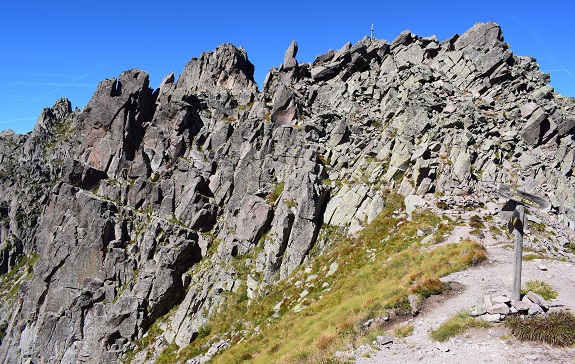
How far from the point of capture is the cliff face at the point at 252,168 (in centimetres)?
4047

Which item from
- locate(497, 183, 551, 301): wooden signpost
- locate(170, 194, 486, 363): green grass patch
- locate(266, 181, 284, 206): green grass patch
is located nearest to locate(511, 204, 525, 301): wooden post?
locate(497, 183, 551, 301): wooden signpost

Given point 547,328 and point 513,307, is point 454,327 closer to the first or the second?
point 513,307

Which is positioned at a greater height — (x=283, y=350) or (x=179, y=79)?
(x=179, y=79)

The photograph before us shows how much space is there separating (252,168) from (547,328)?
41926mm

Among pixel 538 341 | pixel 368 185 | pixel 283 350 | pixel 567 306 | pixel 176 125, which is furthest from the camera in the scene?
pixel 176 125

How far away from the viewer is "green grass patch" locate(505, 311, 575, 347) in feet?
45.0

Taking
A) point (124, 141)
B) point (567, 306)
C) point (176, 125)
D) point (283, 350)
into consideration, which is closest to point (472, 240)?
point (567, 306)

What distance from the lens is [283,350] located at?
2178cm

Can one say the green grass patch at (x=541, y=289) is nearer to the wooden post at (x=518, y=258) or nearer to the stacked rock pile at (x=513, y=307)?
the stacked rock pile at (x=513, y=307)

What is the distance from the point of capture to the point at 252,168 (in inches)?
2063

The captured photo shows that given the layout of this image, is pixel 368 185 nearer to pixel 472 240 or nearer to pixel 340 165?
pixel 340 165

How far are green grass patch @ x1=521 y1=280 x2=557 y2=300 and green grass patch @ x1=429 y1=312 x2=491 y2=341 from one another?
13.1 feet

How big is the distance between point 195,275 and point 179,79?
51739mm

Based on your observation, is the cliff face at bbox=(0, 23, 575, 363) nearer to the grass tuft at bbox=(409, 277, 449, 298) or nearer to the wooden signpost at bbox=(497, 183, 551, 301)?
the grass tuft at bbox=(409, 277, 449, 298)
